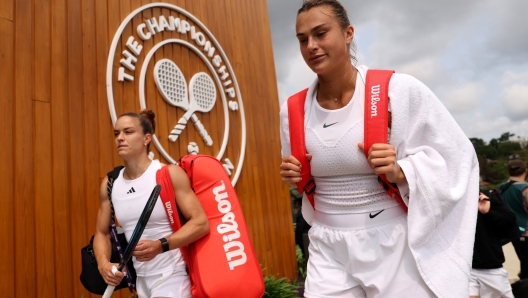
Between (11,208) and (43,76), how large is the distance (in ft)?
3.31

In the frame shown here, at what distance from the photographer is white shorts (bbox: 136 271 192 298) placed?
2.37 m

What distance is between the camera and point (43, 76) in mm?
3211

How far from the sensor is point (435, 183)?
56.6 inches

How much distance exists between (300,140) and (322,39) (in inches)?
15.4

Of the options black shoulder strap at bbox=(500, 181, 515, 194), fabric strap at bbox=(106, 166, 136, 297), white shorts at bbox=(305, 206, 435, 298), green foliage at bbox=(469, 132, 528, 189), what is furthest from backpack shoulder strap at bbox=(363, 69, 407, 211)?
green foliage at bbox=(469, 132, 528, 189)

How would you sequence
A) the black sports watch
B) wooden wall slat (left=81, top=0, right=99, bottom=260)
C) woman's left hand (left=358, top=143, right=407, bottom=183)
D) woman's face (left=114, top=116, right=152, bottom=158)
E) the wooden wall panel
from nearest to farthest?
woman's left hand (left=358, top=143, right=407, bottom=183) → the black sports watch → woman's face (left=114, top=116, right=152, bottom=158) → the wooden wall panel → wooden wall slat (left=81, top=0, right=99, bottom=260)

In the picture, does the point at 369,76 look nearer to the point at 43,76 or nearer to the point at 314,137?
the point at 314,137

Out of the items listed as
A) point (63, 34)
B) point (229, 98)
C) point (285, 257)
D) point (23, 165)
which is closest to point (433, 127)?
point (23, 165)

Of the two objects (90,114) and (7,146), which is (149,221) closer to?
(7,146)

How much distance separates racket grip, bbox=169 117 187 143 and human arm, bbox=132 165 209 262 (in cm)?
170

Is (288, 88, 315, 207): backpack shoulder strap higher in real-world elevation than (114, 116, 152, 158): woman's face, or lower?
lower

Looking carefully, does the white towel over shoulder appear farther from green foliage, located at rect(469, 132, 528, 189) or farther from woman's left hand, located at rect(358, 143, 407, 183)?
green foliage, located at rect(469, 132, 528, 189)

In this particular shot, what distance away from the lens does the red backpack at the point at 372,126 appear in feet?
4.83

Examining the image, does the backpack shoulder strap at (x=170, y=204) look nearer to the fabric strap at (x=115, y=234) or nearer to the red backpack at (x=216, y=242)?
the red backpack at (x=216, y=242)
